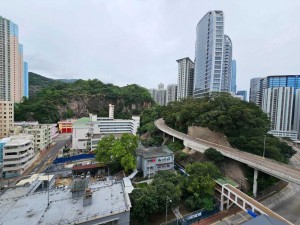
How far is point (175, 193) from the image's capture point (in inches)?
853

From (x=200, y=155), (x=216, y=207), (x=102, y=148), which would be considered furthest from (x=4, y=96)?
(x=216, y=207)

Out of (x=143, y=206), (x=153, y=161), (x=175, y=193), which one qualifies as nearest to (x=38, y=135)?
(x=153, y=161)

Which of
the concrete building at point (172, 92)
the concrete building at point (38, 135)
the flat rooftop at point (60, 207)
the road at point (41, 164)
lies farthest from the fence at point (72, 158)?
the concrete building at point (172, 92)

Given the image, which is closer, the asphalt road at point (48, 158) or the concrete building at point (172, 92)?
the asphalt road at point (48, 158)

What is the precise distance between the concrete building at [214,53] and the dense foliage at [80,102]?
3964 centimetres

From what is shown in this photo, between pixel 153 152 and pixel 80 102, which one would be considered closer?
pixel 153 152

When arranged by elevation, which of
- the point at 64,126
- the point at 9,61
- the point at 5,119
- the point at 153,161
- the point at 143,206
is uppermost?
the point at 9,61

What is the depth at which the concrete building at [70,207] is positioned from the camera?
15.6m

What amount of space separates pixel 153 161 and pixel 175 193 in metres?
11.2

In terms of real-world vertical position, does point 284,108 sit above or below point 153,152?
above

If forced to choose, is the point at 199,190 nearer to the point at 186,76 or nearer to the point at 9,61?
the point at 186,76

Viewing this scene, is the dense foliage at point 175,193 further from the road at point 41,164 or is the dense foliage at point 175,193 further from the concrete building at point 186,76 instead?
the concrete building at point 186,76

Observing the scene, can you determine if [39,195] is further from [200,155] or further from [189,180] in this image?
[200,155]

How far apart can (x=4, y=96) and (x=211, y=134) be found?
3577 inches
